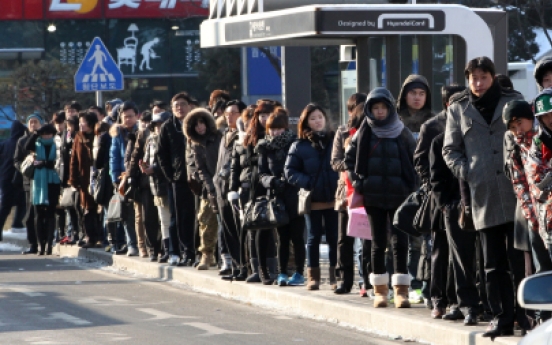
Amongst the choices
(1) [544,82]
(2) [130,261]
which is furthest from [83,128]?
(1) [544,82]

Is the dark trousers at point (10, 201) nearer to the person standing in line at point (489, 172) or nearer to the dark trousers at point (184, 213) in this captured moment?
the dark trousers at point (184, 213)

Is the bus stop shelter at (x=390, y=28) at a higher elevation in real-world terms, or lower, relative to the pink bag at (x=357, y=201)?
higher

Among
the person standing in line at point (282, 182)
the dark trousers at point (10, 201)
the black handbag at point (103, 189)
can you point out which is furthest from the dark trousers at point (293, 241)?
the dark trousers at point (10, 201)

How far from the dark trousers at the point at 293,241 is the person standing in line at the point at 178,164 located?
2.65 m

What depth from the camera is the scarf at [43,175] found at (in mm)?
18344

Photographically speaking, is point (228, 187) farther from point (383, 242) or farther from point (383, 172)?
point (383, 172)

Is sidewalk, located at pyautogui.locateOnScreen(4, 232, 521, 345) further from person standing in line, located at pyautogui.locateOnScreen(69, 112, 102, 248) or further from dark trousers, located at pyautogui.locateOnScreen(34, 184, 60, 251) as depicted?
dark trousers, located at pyautogui.locateOnScreen(34, 184, 60, 251)

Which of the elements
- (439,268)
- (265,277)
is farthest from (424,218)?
(265,277)

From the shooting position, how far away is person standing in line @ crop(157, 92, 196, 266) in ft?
47.2

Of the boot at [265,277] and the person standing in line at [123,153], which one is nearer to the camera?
the boot at [265,277]

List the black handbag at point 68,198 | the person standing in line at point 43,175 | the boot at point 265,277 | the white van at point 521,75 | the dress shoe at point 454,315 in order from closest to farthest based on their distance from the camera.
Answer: the dress shoe at point 454,315
the boot at point 265,277
the black handbag at point 68,198
the person standing in line at point 43,175
the white van at point 521,75

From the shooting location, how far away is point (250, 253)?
491 inches

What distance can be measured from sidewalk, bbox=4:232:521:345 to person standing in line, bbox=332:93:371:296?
18cm

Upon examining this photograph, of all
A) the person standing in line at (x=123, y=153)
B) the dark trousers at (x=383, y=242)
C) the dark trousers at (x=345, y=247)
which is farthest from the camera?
the person standing in line at (x=123, y=153)
